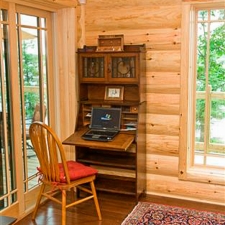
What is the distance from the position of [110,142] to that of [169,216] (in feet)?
2.90

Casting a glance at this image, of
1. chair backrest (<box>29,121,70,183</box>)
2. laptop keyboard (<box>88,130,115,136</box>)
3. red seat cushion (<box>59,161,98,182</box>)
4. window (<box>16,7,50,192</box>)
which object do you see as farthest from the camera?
laptop keyboard (<box>88,130,115,136</box>)

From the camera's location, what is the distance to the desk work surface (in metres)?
3.12

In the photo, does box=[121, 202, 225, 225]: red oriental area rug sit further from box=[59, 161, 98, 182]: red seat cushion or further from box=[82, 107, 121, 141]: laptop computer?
box=[82, 107, 121, 141]: laptop computer

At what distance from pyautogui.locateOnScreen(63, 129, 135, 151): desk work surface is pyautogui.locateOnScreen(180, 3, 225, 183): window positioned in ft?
2.04

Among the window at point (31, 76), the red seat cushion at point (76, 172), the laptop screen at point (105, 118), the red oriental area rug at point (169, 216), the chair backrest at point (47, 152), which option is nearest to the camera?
the chair backrest at point (47, 152)

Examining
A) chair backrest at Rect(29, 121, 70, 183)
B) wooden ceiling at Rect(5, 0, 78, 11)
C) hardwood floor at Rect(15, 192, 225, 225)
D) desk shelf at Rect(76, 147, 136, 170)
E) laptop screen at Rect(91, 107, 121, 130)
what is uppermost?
wooden ceiling at Rect(5, 0, 78, 11)

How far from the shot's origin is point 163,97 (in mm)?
3555

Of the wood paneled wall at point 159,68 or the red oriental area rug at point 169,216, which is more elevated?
the wood paneled wall at point 159,68

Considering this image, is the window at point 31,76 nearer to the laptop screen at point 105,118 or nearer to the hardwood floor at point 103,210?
the hardwood floor at point 103,210

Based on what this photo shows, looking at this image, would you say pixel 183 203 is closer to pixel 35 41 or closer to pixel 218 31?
pixel 218 31

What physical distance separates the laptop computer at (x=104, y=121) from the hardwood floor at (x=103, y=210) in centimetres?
74

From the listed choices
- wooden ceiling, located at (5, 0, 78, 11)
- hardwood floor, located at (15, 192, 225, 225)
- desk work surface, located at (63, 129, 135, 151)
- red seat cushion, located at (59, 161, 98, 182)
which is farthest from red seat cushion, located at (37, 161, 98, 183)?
wooden ceiling, located at (5, 0, 78, 11)

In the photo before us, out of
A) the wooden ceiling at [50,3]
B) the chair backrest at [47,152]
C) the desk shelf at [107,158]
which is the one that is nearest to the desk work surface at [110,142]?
the desk shelf at [107,158]

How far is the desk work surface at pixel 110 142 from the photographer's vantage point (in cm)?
312
